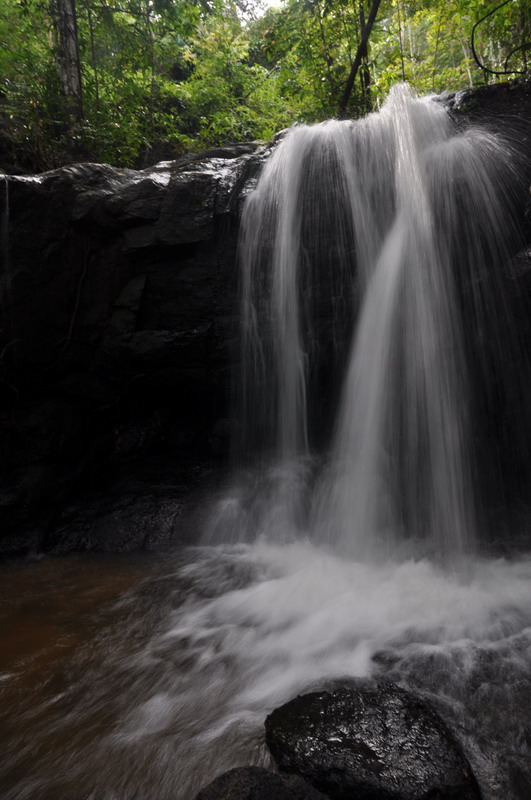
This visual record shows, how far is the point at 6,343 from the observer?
15.9 feet

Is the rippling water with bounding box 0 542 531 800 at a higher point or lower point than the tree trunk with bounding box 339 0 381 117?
lower

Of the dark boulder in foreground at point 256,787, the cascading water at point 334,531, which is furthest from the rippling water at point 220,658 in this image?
the dark boulder in foreground at point 256,787

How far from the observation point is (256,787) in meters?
1.60

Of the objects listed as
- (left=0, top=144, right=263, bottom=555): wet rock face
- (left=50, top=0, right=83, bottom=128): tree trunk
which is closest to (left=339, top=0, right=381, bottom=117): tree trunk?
(left=0, top=144, right=263, bottom=555): wet rock face

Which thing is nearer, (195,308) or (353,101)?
(195,308)

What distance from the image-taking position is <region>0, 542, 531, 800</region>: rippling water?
2.03 meters

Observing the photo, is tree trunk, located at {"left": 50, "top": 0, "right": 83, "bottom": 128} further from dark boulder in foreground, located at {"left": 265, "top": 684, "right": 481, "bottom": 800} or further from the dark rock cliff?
dark boulder in foreground, located at {"left": 265, "top": 684, "right": 481, "bottom": 800}

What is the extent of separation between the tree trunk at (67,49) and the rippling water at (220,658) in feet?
23.8

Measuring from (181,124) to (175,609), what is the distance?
30.2ft

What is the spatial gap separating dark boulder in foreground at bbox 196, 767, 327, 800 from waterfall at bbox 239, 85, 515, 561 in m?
2.62

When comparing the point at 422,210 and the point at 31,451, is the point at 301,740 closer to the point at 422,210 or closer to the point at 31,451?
the point at 31,451

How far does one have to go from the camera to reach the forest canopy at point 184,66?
22.2ft

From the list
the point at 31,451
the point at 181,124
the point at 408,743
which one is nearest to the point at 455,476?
the point at 408,743

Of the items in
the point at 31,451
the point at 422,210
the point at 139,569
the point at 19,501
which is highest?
the point at 422,210
